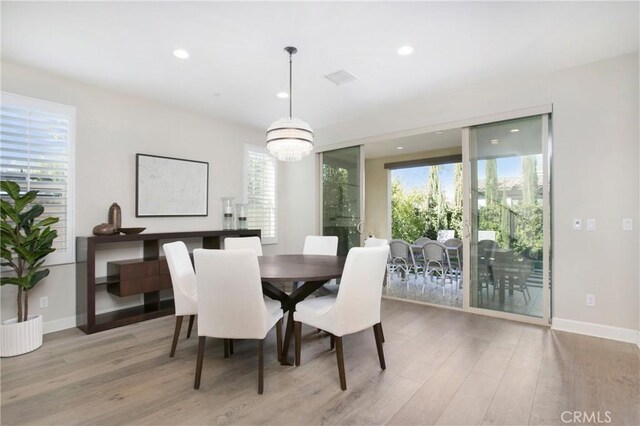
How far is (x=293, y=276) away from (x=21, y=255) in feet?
8.24

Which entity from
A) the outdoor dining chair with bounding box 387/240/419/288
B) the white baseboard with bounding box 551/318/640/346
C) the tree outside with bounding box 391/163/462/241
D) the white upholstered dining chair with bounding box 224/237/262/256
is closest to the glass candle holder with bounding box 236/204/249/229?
the white upholstered dining chair with bounding box 224/237/262/256

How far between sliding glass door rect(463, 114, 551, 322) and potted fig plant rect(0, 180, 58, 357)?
4.52m

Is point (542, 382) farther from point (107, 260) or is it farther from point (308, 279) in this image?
point (107, 260)

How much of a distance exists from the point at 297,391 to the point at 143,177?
3.27 m

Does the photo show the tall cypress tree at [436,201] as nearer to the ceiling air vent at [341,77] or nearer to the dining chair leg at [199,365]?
the ceiling air vent at [341,77]

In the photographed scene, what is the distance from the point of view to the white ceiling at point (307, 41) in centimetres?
235

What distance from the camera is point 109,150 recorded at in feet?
12.4

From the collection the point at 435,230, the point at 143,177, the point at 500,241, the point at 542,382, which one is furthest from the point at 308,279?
the point at 435,230

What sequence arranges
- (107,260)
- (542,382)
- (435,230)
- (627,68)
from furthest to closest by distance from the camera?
(435,230), (107,260), (627,68), (542,382)

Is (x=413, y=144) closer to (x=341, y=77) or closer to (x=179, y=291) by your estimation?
(x=341, y=77)

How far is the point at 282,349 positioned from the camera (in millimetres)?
2572

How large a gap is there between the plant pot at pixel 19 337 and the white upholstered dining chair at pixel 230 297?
1.80 metres

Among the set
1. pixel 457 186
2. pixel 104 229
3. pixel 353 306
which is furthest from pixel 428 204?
pixel 104 229

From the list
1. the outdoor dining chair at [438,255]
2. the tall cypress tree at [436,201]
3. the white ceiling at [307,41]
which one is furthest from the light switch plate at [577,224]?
the tall cypress tree at [436,201]
